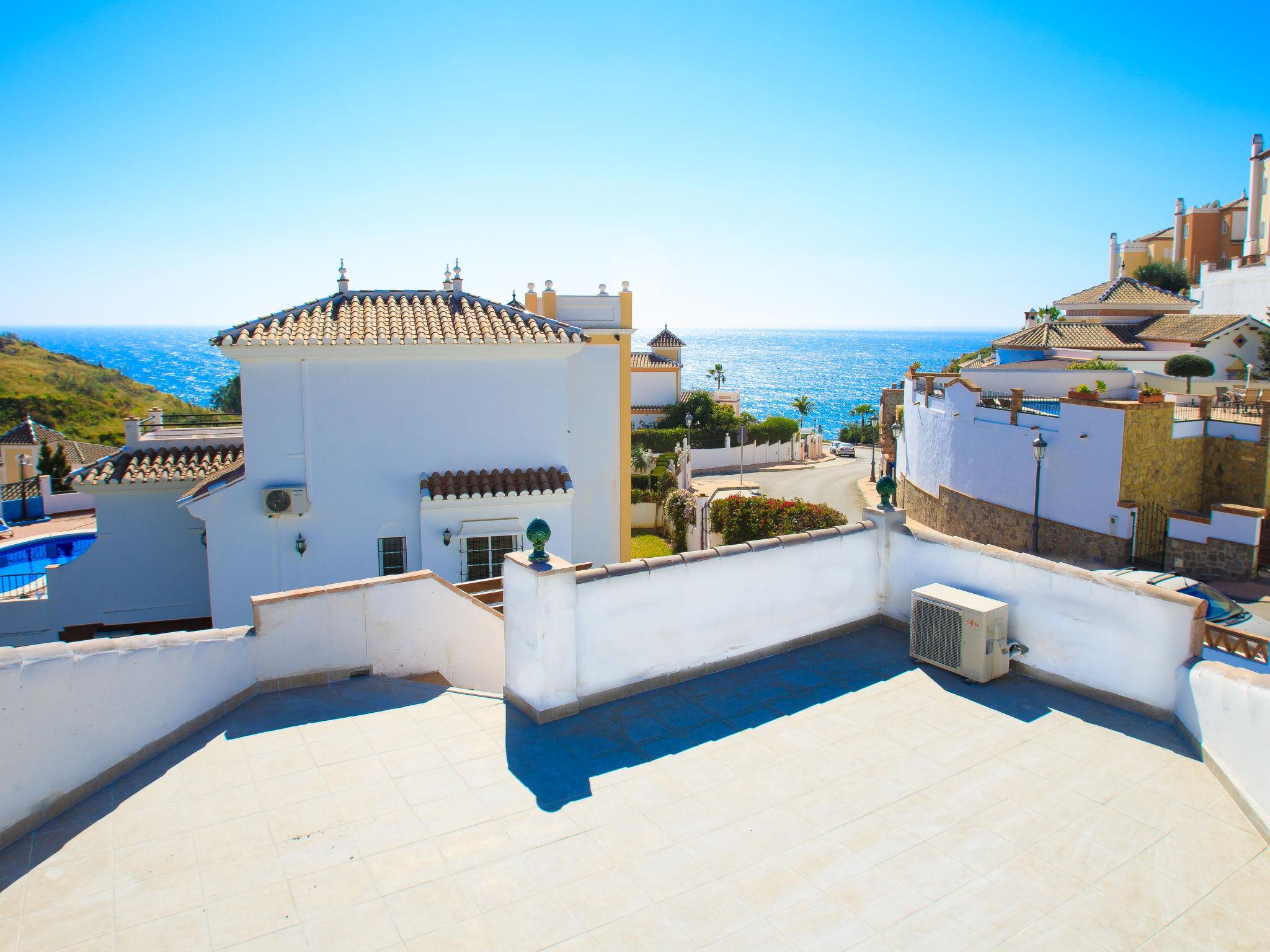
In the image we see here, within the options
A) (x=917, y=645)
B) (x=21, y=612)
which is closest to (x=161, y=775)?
(x=917, y=645)

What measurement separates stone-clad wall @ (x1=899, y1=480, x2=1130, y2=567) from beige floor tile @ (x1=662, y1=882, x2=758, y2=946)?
17681 mm

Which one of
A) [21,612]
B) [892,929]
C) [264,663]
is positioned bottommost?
[21,612]

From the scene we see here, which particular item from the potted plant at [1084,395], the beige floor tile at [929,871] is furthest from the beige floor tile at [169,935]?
the potted plant at [1084,395]

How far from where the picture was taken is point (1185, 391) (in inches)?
1147

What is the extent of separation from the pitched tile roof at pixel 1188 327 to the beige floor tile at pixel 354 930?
38.9m

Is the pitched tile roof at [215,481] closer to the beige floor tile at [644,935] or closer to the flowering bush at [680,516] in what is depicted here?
the beige floor tile at [644,935]

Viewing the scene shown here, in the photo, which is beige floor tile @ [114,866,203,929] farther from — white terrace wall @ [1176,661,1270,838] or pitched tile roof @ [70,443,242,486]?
pitched tile roof @ [70,443,242,486]

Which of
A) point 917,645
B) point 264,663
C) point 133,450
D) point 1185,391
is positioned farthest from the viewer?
point 1185,391

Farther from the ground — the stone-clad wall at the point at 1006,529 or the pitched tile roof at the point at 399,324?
the pitched tile roof at the point at 399,324

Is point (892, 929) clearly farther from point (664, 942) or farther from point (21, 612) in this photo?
point (21, 612)

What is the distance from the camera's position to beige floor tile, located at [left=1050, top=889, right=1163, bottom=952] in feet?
13.3

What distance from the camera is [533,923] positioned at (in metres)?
4.18

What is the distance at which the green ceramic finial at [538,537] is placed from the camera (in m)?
6.13

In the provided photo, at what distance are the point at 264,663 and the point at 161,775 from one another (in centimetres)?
148
